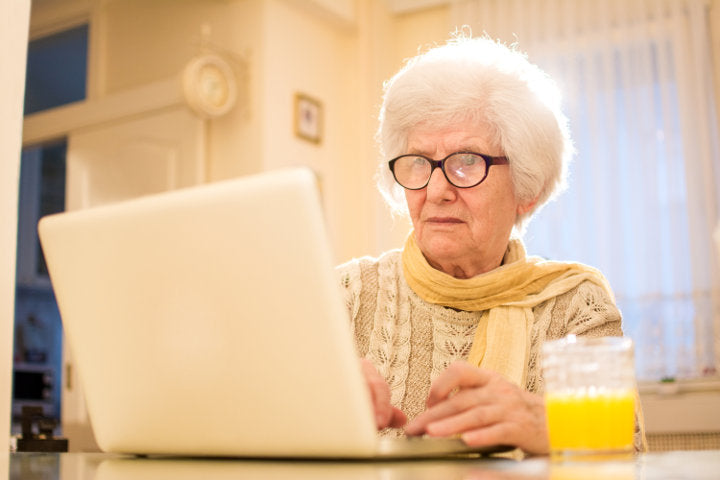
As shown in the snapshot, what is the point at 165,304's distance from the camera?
0.76 m

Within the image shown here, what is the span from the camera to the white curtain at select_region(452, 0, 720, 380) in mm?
3500

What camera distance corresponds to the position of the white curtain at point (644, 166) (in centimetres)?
350

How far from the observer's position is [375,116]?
3910 millimetres

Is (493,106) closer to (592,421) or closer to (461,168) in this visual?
(461,168)

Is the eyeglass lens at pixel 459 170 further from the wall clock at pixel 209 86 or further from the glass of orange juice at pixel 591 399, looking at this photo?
the wall clock at pixel 209 86

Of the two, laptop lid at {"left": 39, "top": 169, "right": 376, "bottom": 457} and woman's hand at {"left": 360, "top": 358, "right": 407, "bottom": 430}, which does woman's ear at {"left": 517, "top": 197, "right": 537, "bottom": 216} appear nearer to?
woman's hand at {"left": 360, "top": 358, "right": 407, "bottom": 430}

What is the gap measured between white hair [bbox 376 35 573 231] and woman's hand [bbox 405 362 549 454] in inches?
27.4

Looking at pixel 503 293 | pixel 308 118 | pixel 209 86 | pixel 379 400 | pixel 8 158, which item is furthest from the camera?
pixel 308 118

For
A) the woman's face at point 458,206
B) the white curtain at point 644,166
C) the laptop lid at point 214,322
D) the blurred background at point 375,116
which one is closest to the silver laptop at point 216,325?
the laptop lid at point 214,322

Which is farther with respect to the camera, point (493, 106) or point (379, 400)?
point (493, 106)

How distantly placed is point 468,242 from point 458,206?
0.24ft

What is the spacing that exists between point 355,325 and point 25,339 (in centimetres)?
494

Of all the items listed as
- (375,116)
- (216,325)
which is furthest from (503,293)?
(375,116)

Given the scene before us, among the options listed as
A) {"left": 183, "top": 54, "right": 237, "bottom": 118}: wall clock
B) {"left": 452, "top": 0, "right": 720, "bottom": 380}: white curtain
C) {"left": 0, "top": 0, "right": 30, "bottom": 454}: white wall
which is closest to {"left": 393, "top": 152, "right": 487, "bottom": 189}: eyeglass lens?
{"left": 0, "top": 0, "right": 30, "bottom": 454}: white wall
